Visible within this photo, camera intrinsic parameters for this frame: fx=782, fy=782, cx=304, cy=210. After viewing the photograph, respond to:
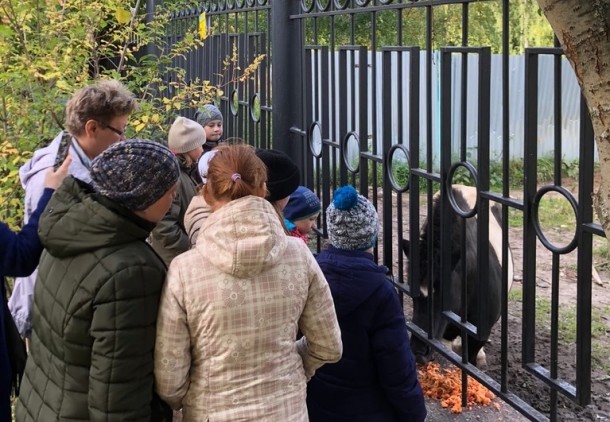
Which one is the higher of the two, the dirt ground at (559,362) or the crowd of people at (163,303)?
the crowd of people at (163,303)

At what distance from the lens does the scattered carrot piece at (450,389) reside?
4004 millimetres

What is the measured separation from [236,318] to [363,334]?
1.90 feet

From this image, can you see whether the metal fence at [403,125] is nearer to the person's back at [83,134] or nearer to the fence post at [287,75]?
the fence post at [287,75]

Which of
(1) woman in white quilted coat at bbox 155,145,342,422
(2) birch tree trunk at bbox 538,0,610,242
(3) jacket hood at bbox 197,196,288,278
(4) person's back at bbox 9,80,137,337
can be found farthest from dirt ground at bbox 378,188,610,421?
(2) birch tree trunk at bbox 538,0,610,242

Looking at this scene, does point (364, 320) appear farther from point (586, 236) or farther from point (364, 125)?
point (364, 125)

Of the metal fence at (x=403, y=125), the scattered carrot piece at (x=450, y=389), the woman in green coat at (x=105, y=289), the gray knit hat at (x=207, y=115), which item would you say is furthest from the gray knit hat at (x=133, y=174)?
the gray knit hat at (x=207, y=115)

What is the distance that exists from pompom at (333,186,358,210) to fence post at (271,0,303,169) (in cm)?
236

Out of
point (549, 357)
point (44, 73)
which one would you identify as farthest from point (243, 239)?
point (549, 357)

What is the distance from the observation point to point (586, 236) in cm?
250

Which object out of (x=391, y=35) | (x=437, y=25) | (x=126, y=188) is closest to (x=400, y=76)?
(x=126, y=188)

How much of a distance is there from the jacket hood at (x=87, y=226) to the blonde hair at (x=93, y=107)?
2.30ft

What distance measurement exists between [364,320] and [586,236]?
2.49 ft

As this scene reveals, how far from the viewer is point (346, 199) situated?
8.49ft

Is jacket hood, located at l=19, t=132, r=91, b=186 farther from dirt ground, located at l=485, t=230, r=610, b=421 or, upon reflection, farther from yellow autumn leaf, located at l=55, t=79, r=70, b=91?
dirt ground, located at l=485, t=230, r=610, b=421
